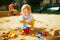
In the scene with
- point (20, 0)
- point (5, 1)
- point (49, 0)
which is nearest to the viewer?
point (5, 1)

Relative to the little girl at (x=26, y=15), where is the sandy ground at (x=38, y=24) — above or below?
below

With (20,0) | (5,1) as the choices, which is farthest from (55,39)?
(20,0)

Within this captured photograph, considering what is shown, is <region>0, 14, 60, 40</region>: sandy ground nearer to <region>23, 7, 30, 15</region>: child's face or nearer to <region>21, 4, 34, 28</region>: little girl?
<region>21, 4, 34, 28</region>: little girl

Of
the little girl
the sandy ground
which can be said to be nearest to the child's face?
the little girl

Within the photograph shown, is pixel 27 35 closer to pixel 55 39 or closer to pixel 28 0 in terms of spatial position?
pixel 55 39

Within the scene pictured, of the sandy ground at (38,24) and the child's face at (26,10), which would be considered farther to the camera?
the sandy ground at (38,24)

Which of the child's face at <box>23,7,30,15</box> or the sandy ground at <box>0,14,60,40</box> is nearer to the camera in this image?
the child's face at <box>23,7,30,15</box>

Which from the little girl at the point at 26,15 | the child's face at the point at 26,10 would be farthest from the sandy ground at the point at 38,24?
the child's face at the point at 26,10

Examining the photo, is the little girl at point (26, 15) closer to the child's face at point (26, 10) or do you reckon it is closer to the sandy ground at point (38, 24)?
the child's face at point (26, 10)

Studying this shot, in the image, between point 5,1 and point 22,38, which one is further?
point 5,1

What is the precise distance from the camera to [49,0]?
3512 centimetres

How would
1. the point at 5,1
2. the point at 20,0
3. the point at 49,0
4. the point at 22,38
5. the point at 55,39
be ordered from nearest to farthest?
the point at 55,39 < the point at 22,38 < the point at 5,1 < the point at 20,0 < the point at 49,0

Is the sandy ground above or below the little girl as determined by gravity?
below

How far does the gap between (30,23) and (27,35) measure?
841mm
